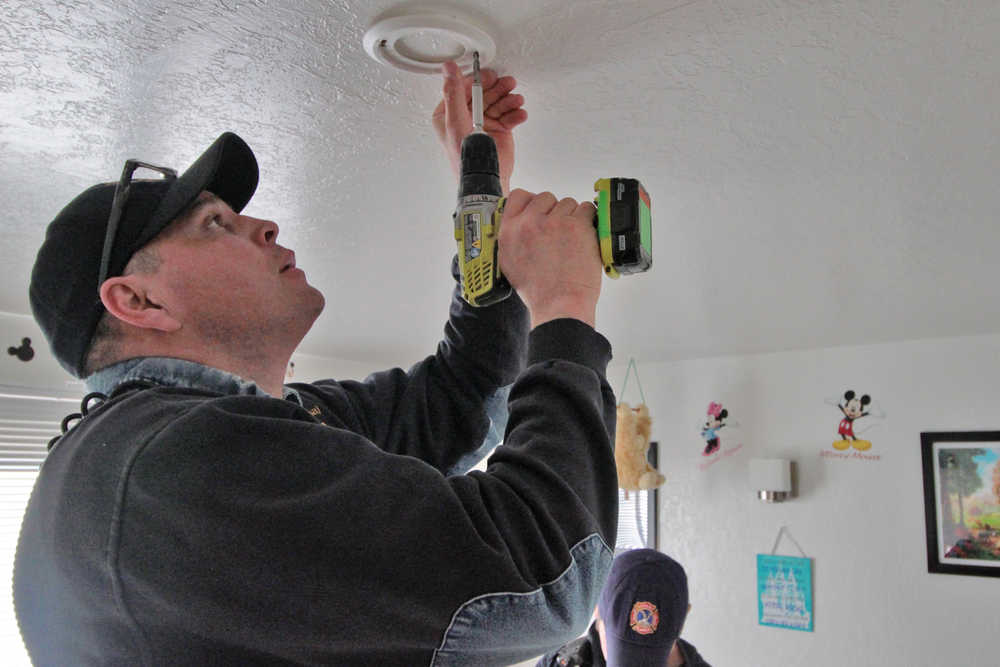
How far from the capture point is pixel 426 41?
3.81 ft

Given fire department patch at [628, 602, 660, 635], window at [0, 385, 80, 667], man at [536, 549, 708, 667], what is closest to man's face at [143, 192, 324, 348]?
man at [536, 549, 708, 667]

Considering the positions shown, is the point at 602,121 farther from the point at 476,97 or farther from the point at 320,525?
the point at 320,525

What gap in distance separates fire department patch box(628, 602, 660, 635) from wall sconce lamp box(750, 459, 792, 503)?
147 cm

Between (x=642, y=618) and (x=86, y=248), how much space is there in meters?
1.75

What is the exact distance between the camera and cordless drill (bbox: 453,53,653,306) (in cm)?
84

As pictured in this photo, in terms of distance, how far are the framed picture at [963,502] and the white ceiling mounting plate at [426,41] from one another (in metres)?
2.76

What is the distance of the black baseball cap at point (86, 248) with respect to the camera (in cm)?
90

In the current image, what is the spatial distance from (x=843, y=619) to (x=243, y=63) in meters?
3.16

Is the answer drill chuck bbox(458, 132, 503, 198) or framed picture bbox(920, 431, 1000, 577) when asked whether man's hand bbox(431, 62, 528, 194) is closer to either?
drill chuck bbox(458, 132, 503, 198)

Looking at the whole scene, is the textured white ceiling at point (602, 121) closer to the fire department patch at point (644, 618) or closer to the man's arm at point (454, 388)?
the man's arm at point (454, 388)

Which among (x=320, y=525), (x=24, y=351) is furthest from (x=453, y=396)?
(x=24, y=351)

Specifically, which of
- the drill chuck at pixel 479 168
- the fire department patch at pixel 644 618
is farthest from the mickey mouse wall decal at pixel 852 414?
the drill chuck at pixel 479 168

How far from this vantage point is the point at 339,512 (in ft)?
2.06

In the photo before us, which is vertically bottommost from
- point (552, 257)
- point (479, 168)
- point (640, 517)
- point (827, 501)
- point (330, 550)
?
point (640, 517)
